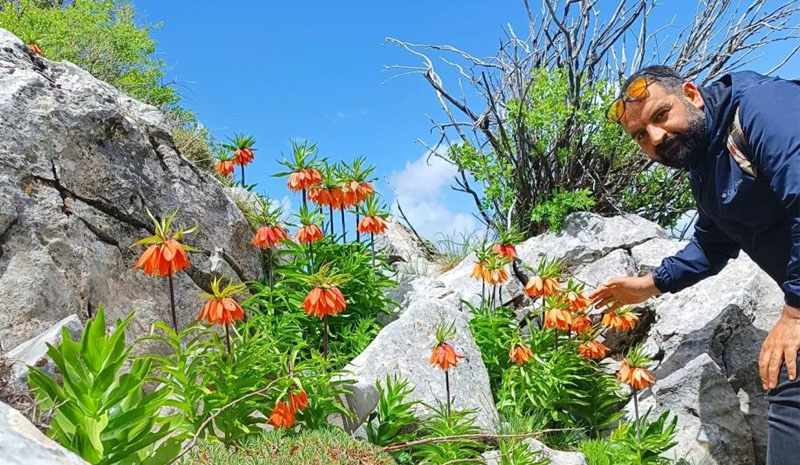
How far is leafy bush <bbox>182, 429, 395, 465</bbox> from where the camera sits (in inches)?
106

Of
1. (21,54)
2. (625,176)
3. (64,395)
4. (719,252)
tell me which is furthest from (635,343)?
(21,54)

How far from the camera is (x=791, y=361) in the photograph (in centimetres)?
286

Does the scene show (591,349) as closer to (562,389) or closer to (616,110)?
(562,389)

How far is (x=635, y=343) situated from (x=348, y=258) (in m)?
2.67

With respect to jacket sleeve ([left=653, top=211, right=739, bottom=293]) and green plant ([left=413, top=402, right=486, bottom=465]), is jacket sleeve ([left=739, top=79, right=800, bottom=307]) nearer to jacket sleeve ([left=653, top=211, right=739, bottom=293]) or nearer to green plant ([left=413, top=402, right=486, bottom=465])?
jacket sleeve ([left=653, top=211, right=739, bottom=293])

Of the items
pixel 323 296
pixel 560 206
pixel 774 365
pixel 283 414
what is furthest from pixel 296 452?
pixel 560 206

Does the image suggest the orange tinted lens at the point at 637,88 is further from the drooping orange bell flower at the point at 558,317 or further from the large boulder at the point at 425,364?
the large boulder at the point at 425,364

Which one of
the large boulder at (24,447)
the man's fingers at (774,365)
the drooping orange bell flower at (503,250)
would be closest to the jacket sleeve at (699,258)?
the man's fingers at (774,365)

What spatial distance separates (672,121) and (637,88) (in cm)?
26

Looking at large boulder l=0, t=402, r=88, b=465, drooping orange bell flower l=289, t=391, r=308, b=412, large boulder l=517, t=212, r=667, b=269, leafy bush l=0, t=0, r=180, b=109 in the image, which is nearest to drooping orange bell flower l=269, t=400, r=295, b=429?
drooping orange bell flower l=289, t=391, r=308, b=412

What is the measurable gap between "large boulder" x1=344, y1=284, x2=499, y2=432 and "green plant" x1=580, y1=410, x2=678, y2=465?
0.72 metres

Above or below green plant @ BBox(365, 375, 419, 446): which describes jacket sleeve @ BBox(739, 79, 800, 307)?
above

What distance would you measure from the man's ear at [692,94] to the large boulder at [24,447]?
321cm

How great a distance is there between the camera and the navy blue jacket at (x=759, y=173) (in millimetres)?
2779
